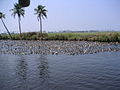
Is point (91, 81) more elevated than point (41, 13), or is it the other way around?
point (41, 13)

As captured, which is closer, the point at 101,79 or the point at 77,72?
the point at 101,79

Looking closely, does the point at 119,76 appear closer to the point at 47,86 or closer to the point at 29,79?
the point at 47,86

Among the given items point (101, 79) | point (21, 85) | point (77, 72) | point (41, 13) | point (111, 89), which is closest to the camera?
point (111, 89)

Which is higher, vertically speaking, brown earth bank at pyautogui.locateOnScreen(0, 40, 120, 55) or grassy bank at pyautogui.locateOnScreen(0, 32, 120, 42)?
grassy bank at pyautogui.locateOnScreen(0, 32, 120, 42)

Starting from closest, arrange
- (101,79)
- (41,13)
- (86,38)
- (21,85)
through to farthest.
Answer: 1. (21,85)
2. (101,79)
3. (86,38)
4. (41,13)

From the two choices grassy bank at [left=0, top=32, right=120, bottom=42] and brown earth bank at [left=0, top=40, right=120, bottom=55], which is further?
grassy bank at [left=0, top=32, right=120, bottom=42]

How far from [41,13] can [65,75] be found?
7204cm

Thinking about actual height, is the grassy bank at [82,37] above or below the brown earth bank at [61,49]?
above

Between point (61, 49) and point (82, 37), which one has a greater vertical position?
point (82, 37)

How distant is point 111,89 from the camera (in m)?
13.1

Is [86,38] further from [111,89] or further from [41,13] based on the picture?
[111,89]

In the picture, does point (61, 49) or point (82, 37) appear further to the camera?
point (82, 37)

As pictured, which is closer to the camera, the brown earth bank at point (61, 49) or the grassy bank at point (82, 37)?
the brown earth bank at point (61, 49)

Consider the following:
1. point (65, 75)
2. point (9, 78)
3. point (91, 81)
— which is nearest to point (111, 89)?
point (91, 81)
